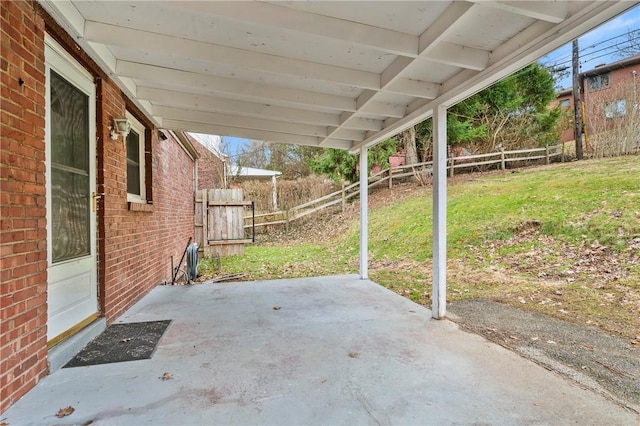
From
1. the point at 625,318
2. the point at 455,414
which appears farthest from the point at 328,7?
the point at 625,318

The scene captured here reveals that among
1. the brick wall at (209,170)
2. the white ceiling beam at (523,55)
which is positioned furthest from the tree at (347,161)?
the white ceiling beam at (523,55)

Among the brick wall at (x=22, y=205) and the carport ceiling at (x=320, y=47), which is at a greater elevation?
the carport ceiling at (x=320, y=47)

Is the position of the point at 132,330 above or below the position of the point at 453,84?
below

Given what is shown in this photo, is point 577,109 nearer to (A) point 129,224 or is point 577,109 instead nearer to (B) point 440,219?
(B) point 440,219

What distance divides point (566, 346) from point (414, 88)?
114 inches

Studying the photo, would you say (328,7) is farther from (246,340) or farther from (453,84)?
(246,340)

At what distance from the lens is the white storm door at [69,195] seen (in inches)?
101

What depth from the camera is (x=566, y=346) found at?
121 inches

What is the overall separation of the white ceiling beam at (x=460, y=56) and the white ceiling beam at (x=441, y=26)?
121 mm

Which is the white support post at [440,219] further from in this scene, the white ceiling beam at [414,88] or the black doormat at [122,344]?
the black doormat at [122,344]

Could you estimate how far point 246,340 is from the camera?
123 inches

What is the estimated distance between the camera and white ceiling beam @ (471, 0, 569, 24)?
85.7 inches

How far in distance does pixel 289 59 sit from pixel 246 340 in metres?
2.72

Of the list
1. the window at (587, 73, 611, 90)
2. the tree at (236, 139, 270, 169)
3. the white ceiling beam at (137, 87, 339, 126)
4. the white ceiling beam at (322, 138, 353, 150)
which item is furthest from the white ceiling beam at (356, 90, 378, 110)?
the window at (587, 73, 611, 90)
